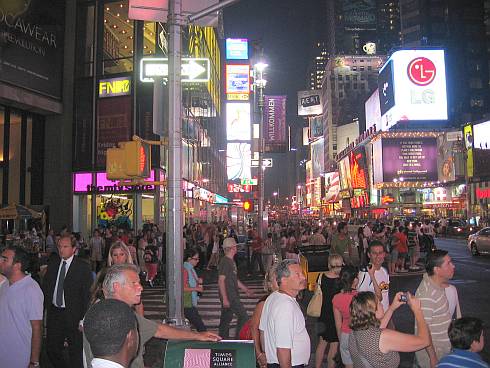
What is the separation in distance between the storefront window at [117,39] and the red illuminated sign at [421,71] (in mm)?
60336

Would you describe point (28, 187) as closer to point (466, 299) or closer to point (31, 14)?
point (31, 14)

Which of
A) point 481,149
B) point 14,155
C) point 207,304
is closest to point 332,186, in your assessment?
point 481,149

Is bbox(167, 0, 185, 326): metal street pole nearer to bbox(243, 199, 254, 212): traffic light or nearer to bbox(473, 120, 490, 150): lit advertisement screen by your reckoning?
bbox(243, 199, 254, 212): traffic light

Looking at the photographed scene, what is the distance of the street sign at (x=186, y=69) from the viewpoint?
8375mm

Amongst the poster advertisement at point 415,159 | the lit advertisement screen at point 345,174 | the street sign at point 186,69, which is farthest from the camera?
the lit advertisement screen at point 345,174

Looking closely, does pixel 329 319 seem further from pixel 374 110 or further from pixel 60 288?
pixel 374 110

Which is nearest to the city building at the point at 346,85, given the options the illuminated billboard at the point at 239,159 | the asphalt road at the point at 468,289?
the illuminated billboard at the point at 239,159

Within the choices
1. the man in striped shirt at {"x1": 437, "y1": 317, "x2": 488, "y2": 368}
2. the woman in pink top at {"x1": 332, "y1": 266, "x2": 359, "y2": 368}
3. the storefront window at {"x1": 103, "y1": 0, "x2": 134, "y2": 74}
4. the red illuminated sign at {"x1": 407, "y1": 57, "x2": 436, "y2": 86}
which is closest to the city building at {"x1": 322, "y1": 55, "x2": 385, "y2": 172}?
the red illuminated sign at {"x1": 407, "y1": 57, "x2": 436, "y2": 86}

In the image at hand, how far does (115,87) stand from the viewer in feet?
95.0

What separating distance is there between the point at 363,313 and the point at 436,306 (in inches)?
51.6

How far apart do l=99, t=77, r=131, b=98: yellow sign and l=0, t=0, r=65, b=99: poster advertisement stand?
244cm

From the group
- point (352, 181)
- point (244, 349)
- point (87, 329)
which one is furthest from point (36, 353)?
point (352, 181)

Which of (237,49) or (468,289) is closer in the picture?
(468,289)

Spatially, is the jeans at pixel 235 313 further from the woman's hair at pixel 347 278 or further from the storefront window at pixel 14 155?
the storefront window at pixel 14 155
